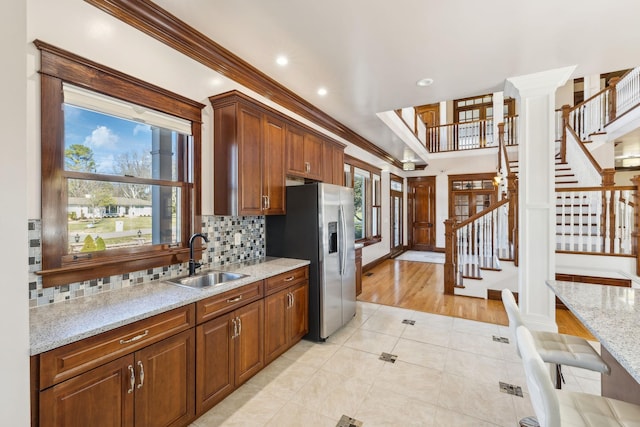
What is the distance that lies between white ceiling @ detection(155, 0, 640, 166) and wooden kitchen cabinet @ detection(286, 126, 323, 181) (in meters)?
0.58

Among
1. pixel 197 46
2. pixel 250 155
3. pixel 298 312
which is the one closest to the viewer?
pixel 197 46

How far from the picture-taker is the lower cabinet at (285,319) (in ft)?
8.41

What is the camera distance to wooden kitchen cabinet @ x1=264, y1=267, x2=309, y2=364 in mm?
2564

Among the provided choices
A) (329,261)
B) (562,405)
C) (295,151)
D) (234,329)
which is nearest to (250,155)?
(295,151)

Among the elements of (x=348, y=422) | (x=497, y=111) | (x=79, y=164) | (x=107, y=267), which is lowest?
(x=348, y=422)

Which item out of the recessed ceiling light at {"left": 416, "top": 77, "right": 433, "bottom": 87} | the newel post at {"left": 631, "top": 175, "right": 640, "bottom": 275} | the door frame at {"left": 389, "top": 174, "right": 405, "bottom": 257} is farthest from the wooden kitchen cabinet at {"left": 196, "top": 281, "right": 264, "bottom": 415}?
the door frame at {"left": 389, "top": 174, "right": 405, "bottom": 257}

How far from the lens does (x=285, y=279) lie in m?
2.78

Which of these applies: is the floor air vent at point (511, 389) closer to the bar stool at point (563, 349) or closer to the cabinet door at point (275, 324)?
the bar stool at point (563, 349)

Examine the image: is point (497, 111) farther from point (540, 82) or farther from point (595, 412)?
point (595, 412)

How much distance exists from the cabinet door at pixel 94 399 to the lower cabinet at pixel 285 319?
1.16 meters

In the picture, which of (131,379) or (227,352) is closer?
(131,379)

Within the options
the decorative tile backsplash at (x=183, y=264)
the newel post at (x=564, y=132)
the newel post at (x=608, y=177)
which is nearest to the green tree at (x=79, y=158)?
the decorative tile backsplash at (x=183, y=264)

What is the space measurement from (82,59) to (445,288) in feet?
17.1

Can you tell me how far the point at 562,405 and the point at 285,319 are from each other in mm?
2088
